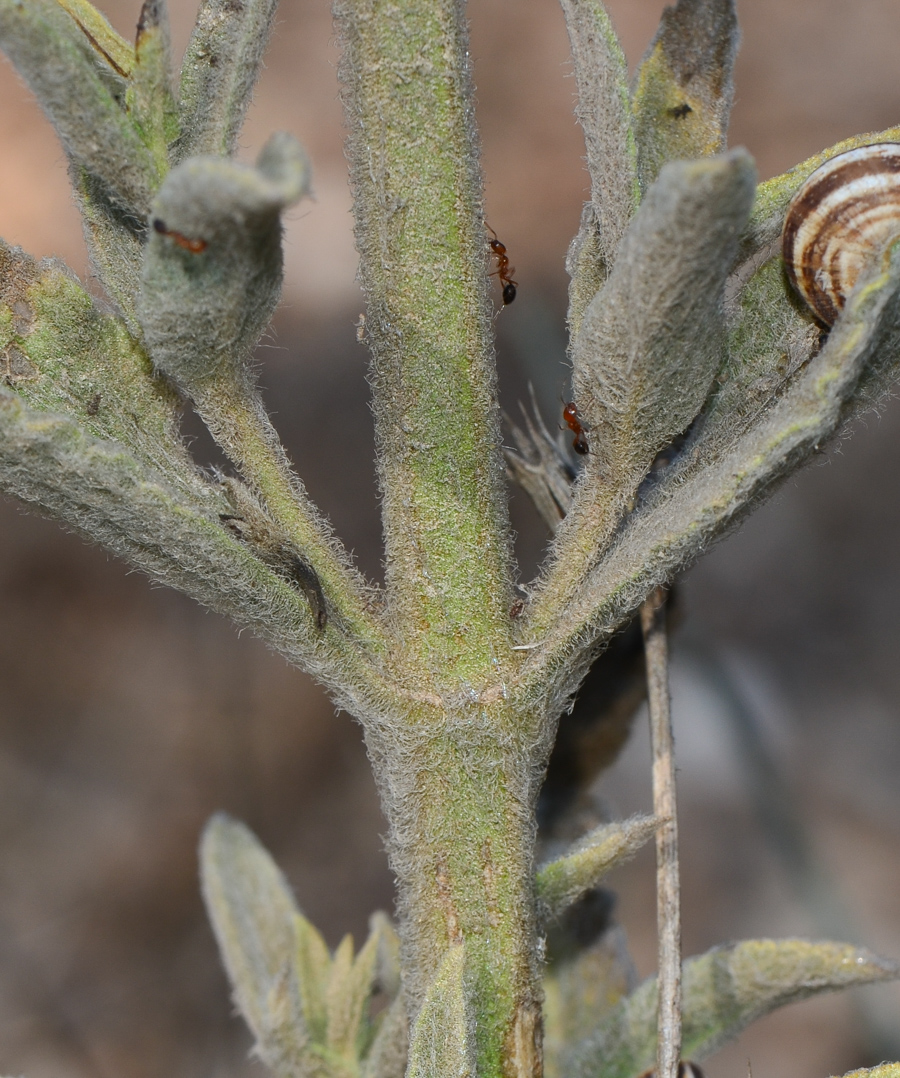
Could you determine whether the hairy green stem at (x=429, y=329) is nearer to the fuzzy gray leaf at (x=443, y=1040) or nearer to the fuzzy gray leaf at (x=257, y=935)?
the fuzzy gray leaf at (x=443, y=1040)

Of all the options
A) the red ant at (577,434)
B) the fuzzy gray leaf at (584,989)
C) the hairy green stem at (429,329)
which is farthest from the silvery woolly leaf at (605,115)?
the fuzzy gray leaf at (584,989)

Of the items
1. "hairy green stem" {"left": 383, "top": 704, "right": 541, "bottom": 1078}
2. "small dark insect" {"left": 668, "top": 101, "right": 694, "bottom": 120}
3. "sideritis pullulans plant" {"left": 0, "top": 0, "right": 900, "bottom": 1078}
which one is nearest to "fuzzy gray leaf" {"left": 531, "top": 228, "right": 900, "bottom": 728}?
"sideritis pullulans plant" {"left": 0, "top": 0, "right": 900, "bottom": 1078}

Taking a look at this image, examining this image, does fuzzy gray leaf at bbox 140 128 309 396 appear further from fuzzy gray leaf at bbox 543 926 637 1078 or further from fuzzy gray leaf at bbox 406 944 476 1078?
fuzzy gray leaf at bbox 543 926 637 1078

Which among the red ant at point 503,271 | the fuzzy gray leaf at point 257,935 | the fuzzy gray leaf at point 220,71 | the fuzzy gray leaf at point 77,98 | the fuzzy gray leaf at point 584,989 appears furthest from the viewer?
the red ant at point 503,271

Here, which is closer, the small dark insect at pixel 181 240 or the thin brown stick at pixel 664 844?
the small dark insect at pixel 181 240

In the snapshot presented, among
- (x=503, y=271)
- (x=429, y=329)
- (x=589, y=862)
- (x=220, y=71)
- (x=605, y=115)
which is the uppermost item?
(x=503, y=271)

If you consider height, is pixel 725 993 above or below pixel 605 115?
below

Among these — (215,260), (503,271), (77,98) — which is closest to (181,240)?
(215,260)

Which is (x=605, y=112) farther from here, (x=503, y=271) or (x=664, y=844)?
(x=503, y=271)
